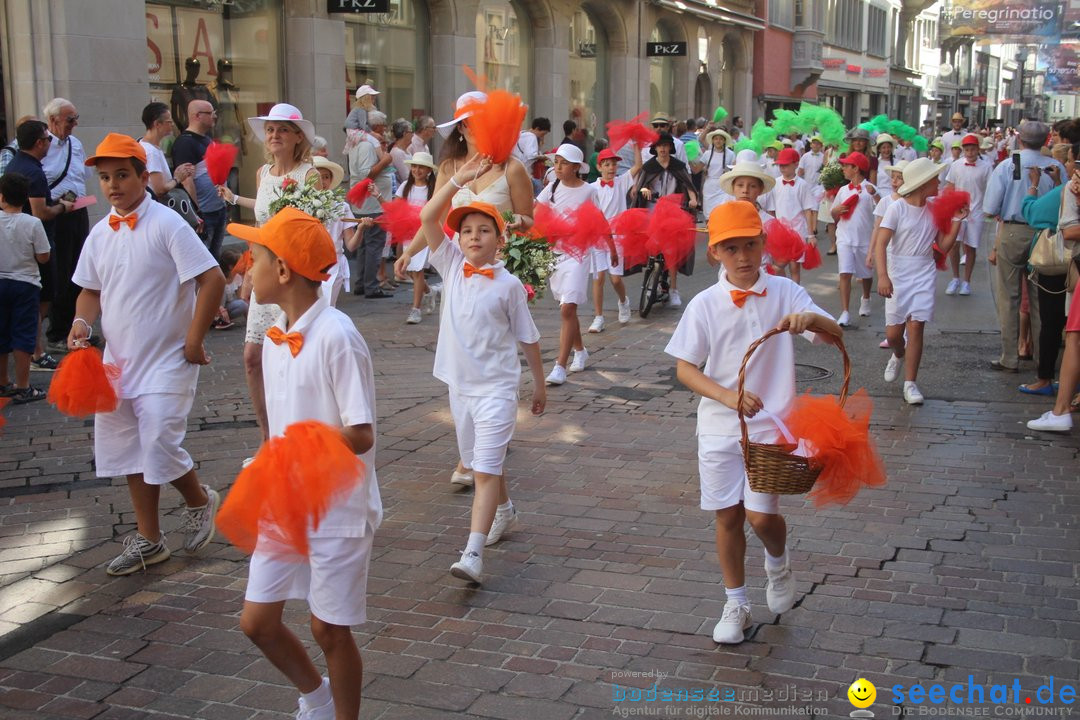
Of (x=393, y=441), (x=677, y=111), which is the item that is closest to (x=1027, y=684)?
(x=393, y=441)

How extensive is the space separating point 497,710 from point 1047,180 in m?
8.65

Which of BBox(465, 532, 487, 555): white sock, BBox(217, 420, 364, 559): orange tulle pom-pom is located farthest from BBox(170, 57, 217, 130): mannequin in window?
BBox(217, 420, 364, 559): orange tulle pom-pom

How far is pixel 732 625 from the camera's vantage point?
4617mm

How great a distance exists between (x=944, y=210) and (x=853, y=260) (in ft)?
11.5

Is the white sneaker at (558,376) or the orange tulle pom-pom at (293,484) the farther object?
the white sneaker at (558,376)

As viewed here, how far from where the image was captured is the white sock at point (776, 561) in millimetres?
4742

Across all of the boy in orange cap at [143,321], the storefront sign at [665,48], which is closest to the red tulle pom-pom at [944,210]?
the boy in orange cap at [143,321]

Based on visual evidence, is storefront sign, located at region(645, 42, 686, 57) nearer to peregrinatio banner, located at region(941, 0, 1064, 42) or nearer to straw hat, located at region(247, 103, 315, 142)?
peregrinatio banner, located at region(941, 0, 1064, 42)

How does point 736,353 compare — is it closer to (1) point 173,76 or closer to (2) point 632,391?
(2) point 632,391

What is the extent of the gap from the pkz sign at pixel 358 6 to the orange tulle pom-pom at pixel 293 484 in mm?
16469

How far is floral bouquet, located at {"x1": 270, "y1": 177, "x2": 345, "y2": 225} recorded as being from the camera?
6930 millimetres

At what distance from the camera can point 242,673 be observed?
14.5ft

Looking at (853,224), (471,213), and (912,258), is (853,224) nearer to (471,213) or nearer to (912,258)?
(912,258)

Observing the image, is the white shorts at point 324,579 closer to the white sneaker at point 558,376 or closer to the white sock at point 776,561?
the white sock at point 776,561
